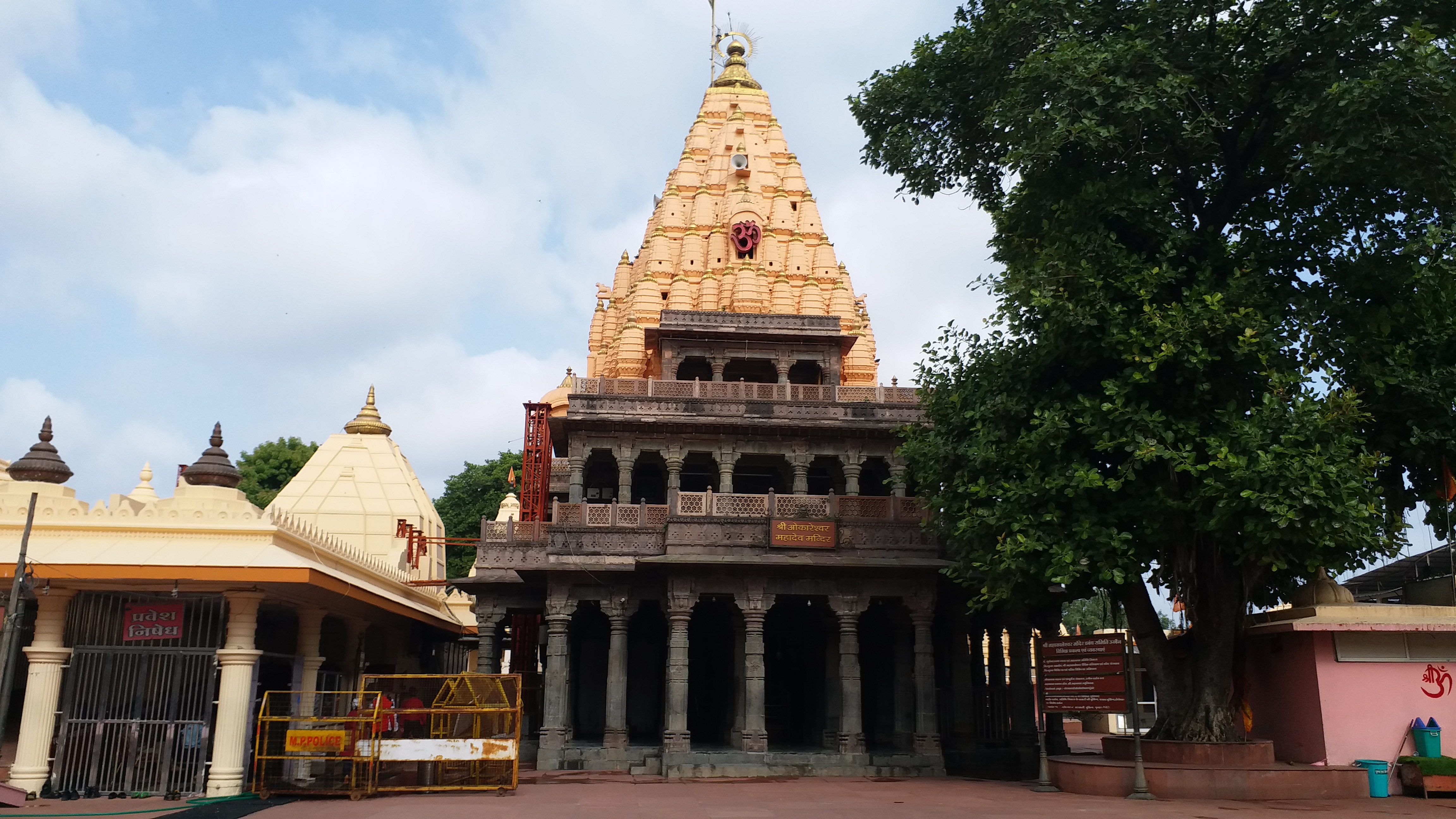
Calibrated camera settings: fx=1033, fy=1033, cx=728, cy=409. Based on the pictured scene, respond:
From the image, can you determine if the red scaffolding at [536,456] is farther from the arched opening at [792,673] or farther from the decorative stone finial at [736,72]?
the decorative stone finial at [736,72]

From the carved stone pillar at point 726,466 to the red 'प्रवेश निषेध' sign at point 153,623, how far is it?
1660 cm

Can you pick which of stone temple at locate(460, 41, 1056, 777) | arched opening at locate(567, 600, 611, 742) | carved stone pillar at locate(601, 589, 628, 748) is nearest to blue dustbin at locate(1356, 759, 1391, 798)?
stone temple at locate(460, 41, 1056, 777)

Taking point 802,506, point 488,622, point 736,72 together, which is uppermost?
point 736,72

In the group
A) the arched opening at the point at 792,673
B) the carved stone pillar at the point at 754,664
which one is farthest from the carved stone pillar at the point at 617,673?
the arched opening at the point at 792,673

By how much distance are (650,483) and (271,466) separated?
3222 centimetres

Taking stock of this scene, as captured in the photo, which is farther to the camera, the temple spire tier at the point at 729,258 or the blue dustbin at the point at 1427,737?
the temple spire tier at the point at 729,258

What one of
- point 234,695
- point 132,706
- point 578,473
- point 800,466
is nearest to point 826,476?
point 800,466

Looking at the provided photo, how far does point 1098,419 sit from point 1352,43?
7898 mm

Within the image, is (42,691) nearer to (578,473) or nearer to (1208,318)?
(578,473)

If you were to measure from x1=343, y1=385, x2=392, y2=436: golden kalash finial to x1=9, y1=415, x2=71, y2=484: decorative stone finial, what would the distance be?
27043 mm

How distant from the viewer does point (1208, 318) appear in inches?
703

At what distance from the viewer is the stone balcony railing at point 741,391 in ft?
107

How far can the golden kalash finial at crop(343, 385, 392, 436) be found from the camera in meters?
47.2

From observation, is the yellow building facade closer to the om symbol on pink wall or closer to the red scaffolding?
the red scaffolding
